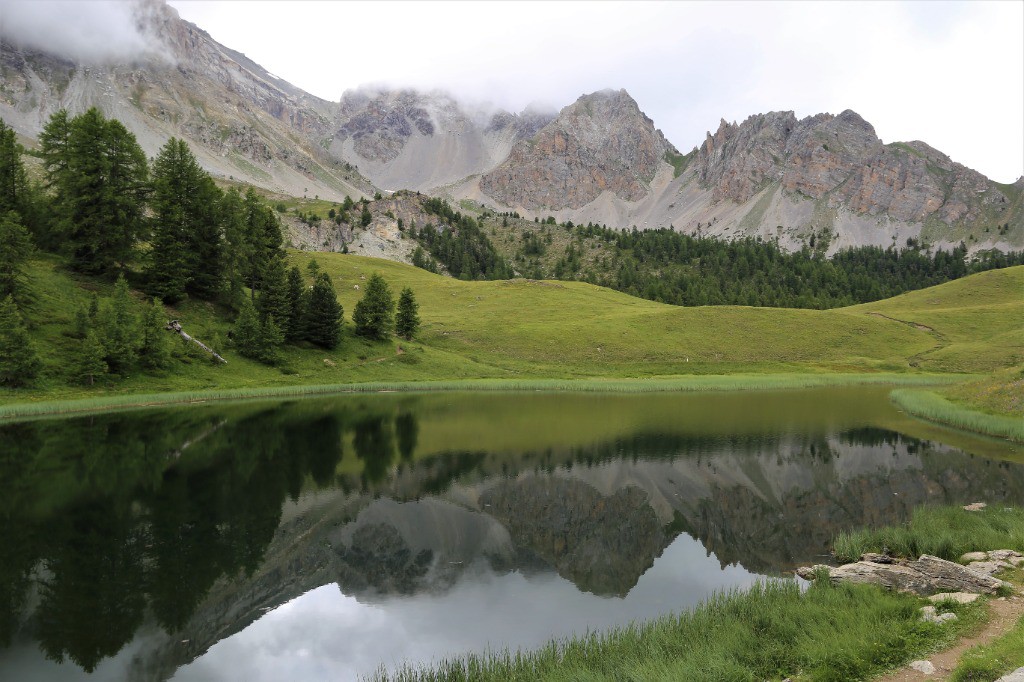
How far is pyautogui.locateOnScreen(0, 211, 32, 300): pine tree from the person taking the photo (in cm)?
5831

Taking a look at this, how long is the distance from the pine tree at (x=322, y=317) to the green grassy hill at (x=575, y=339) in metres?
2.16

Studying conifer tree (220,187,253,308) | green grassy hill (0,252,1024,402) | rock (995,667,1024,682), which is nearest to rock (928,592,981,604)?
rock (995,667,1024,682)

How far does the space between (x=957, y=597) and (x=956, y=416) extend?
134 ft

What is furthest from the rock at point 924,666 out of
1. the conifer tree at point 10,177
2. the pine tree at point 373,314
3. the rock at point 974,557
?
the conifer tree at point 10,177

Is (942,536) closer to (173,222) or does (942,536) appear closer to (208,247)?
(173,222)

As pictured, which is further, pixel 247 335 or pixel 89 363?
pixel 247 335

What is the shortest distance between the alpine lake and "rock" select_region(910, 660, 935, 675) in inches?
254

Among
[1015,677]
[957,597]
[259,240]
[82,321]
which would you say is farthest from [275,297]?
[1015,677]

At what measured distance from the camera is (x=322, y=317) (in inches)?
3359

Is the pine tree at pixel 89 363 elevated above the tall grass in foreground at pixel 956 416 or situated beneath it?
situated beneath

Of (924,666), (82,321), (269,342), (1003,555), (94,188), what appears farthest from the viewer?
(269,342)

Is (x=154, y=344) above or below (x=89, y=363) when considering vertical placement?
above

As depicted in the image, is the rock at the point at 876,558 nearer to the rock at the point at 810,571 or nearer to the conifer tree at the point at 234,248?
the rock at the point at 810,571

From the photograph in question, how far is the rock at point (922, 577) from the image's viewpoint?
14.2 m
